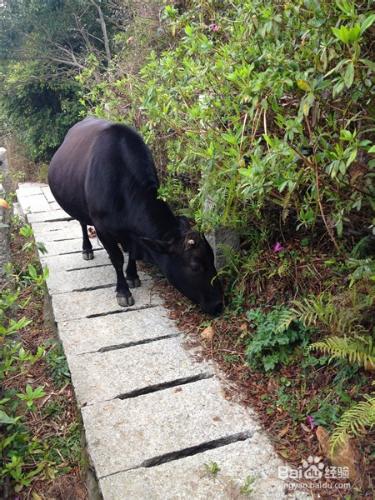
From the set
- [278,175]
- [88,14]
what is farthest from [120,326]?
[88,14]

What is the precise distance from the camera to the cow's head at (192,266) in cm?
404

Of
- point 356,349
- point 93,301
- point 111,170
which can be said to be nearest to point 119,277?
point 93,301

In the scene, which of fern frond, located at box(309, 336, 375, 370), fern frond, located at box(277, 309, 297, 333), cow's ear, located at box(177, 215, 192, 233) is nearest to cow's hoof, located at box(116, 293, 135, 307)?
cow's ear, located at box(177, 215, 192, 233)

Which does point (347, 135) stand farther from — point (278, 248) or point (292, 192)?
point (278, 248)

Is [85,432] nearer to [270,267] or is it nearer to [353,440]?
[353,440]

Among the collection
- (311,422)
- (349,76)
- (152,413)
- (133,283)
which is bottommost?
(133,283)

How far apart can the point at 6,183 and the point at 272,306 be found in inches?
301

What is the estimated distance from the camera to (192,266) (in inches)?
161

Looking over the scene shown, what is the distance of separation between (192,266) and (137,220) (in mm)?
673

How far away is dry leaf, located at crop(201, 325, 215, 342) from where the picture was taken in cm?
383

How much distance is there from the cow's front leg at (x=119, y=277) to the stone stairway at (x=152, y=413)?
0.08 metres

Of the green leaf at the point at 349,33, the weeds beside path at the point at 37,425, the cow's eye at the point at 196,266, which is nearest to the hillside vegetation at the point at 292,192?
the green leaf at the point at 349,33

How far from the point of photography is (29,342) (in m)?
4.25

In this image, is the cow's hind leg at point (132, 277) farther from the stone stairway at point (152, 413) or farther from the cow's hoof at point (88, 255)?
the cow's hoof at point (88, 255)
